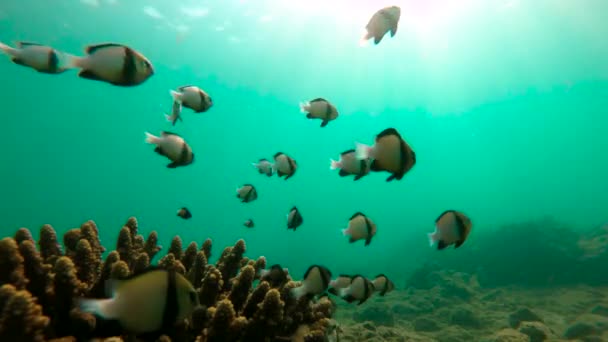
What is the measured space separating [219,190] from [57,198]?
59.9 m

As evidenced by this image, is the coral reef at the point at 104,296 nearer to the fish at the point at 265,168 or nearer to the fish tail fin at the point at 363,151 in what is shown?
the fish tail fin at the point at 363,151

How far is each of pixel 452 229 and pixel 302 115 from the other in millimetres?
97231

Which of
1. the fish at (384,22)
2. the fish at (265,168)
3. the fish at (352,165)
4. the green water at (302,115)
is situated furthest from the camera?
the green water at (302,115)

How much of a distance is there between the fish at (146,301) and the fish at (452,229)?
2.87 meters

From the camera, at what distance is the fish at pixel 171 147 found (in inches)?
155

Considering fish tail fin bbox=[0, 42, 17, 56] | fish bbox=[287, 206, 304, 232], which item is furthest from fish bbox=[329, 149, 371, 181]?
fish tail fin bbox=[0, 42, 17, 56]

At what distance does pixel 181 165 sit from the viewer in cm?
411

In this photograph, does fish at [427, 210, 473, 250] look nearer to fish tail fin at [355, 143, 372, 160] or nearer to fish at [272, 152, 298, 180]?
fish tail fin at [355, 143, 372, 160]

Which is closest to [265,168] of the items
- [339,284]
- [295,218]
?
[295,218]

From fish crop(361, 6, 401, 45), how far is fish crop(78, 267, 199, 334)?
3.91 m

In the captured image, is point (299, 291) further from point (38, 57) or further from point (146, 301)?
point (38, 57)

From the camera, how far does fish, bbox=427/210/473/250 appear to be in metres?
3.63

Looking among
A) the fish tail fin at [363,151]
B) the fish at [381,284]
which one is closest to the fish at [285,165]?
the fish at [381,284]

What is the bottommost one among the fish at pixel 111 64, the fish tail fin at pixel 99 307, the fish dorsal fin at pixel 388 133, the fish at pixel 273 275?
the fish at pixel 273 275
